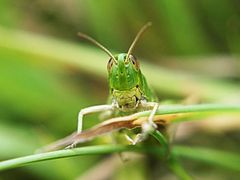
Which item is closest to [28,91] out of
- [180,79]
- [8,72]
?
[8,72]

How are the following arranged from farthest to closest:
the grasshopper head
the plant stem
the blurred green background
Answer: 1. the blurred green background
2. the grasshopper head
3. the plant stem

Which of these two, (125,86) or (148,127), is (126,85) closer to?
(125,86)

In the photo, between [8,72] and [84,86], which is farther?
[84,86]

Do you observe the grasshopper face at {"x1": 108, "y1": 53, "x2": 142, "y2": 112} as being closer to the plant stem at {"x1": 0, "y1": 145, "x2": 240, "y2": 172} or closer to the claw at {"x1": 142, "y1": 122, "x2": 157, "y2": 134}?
the plant stem at {"x1": 0, "y1": 145, "x2": 240, "y2": 172}

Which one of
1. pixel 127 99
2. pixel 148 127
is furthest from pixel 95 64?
pixel 148 127

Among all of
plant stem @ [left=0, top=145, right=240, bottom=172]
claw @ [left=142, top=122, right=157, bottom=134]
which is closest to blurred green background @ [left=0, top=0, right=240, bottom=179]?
plant stem @ [left=0, top=145, right=240, bottom=172]

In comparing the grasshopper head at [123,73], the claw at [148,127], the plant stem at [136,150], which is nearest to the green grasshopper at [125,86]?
the grasshopper head at [123,73]

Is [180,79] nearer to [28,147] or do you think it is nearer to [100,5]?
[100,5]

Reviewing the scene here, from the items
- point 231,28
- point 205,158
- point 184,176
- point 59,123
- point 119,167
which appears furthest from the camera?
point 231,28
